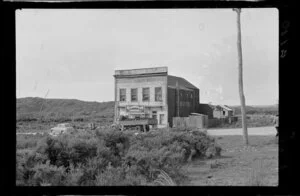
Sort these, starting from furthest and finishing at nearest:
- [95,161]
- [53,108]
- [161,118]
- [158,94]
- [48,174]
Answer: [161,118] < [158,94] < [53,108] < [95,161] < [48,174]

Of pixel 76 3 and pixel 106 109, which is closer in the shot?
pixel 76 3

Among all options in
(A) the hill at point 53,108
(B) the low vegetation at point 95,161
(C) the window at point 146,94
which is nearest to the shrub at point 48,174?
(B) the low vegetation at point 95,161

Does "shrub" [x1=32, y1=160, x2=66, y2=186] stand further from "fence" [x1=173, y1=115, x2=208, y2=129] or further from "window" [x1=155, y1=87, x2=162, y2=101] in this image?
"fence" [x1=173, y1=115, x2=208, y2=129]

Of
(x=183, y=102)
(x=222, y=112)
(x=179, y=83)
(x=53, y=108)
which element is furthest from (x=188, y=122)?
(x=53, y=108)

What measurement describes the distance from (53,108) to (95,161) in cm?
187

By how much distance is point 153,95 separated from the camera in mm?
7656

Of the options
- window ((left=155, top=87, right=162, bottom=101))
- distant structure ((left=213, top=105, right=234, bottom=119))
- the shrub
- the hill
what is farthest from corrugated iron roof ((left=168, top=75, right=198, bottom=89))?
the shrub

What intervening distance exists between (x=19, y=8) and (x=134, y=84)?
5.21 metres

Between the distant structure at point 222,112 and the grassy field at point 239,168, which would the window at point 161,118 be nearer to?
the grassy field at point 239,168

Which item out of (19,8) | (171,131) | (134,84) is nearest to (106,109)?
(134,84)

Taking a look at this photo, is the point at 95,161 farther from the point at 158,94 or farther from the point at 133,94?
the point at 158,94

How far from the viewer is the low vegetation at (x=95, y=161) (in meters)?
4.25
